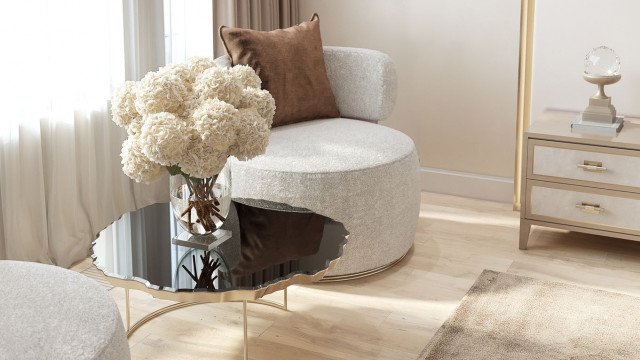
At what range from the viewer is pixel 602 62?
11.8 ft

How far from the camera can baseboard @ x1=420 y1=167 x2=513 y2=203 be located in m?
4.24

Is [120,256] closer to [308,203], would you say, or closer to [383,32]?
[308,203]

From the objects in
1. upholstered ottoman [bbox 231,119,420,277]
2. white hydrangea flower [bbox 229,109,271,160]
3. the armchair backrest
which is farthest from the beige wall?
white hydrangea flower [bbox 229,109,271,160]

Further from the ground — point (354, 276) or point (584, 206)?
point (584, 206)

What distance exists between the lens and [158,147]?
228 centimetres

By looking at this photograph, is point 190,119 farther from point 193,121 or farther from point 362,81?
point 362,81

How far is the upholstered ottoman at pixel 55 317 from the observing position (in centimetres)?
184

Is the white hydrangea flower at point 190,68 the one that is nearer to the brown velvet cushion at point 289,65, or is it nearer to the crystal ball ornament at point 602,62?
the brown velvet cushion at point 289,65

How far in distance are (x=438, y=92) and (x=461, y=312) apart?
5.09 feet

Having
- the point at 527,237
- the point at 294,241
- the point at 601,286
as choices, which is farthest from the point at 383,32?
the point at 294,241

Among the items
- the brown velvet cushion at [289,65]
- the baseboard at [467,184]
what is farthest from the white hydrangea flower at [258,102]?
the baseboard at [467,184]

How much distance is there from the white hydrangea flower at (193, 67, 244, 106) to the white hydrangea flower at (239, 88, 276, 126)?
0.10 feet

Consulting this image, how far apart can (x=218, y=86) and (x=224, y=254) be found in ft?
1.56

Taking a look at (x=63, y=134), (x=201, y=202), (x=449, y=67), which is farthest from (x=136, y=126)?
(x=449, y=67)
